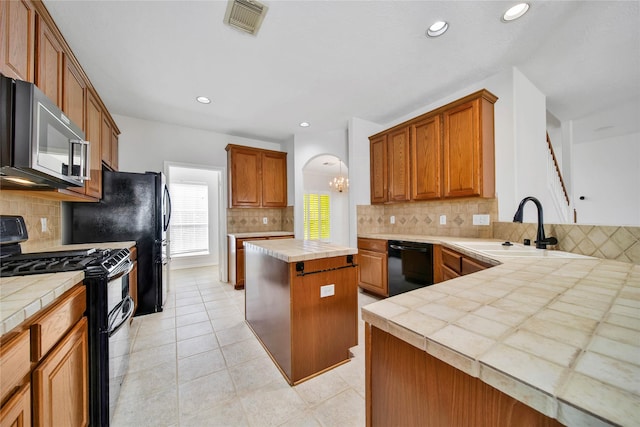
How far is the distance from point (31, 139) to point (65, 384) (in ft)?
3.66

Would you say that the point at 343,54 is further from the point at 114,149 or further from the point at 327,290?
the point at 114,149

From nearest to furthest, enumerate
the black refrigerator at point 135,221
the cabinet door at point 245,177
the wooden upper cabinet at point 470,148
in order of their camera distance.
A: the wooden upper cabinet at point 470,148, the black refrigerator at point 135,221, the cabinet door at point 245,177

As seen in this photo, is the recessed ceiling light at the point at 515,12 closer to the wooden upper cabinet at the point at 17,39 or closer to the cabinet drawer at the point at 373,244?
the cabinet drawer at the point at 373,244

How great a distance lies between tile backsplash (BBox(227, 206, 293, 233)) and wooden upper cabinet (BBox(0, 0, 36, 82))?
9.72ft

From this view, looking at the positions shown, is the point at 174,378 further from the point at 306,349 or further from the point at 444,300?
the point at 444,300

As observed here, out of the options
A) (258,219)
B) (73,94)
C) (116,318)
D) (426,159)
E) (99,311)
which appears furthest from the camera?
(258,219)

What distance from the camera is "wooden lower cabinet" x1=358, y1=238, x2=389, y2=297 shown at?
9.77 feet

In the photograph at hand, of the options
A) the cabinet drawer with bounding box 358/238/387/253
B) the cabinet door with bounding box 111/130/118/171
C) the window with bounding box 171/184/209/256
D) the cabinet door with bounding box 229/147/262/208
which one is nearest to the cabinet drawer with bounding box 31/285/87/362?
the cabinet door with bounding box 111/130/118/171

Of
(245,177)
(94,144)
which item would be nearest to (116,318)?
(94,144)

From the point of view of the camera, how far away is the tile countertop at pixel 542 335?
1.11 feet

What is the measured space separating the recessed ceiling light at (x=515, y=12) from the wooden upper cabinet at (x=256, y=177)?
3405 mm

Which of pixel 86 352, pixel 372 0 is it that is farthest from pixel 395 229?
pixel 86 352

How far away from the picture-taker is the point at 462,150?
2.51 metres

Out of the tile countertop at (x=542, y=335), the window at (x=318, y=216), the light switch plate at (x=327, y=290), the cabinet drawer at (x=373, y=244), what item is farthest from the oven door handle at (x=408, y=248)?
the window at (x=318, y=216)
